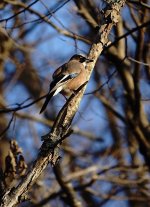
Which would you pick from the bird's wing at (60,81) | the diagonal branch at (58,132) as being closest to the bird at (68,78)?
the bird's wing at (60,81)

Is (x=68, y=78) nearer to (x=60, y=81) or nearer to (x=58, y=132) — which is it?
(x=60, y=81)

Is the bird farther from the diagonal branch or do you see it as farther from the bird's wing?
the diagonal branch

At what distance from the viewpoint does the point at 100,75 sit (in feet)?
33.9

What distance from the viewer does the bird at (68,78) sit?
457 cm

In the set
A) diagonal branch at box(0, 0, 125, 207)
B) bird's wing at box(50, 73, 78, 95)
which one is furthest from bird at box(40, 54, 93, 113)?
diagonal branch at box(0, 0, 125, 207)

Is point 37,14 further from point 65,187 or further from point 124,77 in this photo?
point 65,187

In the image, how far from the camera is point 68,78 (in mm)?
4895

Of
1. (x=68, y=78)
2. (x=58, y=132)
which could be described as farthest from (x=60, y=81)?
(x=58, y=132)

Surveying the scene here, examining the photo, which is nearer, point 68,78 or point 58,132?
point 58,132

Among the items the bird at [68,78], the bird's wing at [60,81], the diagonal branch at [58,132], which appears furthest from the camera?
the bird's wing at [60,81]

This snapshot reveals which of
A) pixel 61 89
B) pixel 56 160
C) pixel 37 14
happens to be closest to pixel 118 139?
pixel 37 14

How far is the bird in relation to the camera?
457 cm

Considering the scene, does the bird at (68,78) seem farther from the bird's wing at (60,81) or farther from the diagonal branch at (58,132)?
the diagonal branch at (58,132)

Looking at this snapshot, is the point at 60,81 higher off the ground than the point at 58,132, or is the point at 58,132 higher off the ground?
the point at 60,81
